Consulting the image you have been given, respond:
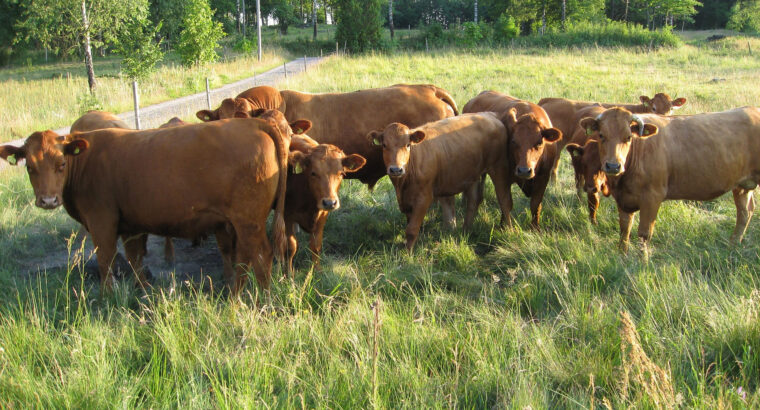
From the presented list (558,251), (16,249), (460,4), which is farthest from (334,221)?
(460,4)

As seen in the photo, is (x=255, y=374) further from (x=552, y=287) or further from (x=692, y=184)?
(x=692, y=184)

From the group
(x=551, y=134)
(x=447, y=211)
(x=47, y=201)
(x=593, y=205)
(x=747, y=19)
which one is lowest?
(x=447, y=211)

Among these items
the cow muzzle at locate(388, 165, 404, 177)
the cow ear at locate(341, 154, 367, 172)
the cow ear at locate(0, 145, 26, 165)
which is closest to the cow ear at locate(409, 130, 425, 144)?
the cow muzzle at locate(388, 165, 404, 177)

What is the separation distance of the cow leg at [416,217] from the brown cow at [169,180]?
1.90m

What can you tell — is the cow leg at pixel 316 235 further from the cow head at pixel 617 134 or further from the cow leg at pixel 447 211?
the cow head at pixel 617 134

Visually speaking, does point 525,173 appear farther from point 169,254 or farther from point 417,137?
point 169,254

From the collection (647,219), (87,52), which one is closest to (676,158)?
(647,219)

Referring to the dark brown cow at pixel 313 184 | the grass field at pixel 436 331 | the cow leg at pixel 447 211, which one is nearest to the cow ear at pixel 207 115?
the dark brown cow at pixel 313 184

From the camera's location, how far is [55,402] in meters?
3.23

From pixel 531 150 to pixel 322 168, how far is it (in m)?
2.81

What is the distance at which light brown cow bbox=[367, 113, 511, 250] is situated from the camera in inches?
276

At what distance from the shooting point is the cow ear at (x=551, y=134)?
24.2ft

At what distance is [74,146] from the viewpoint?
5469 mm

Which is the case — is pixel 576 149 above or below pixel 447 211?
above
